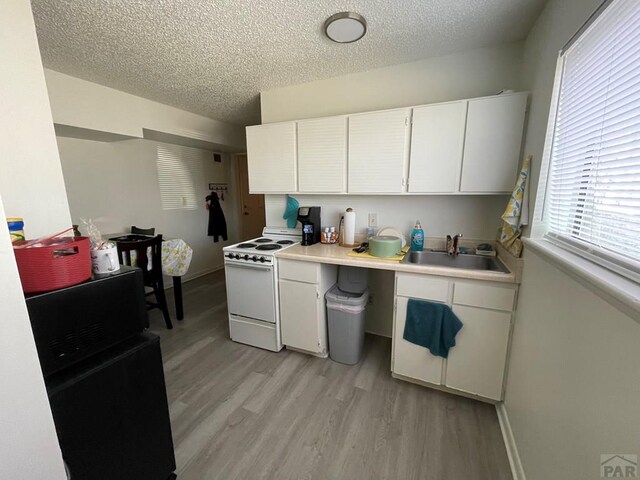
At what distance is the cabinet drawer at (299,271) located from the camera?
2096 millimetres

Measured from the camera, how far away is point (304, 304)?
2172 millimetres

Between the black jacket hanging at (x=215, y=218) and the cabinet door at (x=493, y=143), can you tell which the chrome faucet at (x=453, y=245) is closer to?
the cabinet door at (x=493, y=143)

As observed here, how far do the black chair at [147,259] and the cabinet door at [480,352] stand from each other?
2646mm

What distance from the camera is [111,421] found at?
1.02m

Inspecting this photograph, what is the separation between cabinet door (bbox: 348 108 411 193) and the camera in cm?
203

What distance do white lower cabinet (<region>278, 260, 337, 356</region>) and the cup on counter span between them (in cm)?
123

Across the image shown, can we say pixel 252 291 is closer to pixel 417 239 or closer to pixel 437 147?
pixel 417 239

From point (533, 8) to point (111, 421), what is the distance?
292 centimetres

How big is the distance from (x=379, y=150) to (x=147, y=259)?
238cm

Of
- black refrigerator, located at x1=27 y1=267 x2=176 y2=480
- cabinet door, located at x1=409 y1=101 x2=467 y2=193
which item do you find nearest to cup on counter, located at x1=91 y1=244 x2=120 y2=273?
black refrigerator, located at x1=27 y1=267 x2=176 y2=480

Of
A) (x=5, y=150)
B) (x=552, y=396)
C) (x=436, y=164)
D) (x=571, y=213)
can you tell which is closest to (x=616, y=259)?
(x=571, y=213)

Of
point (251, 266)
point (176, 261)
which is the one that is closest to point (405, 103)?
point (251, 266)

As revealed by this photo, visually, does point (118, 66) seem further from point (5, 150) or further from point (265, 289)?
point (265, 289)

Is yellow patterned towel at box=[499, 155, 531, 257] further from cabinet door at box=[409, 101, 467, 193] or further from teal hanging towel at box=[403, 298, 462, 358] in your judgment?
teal hanging towel at box=[403, 298, 462, 358]
